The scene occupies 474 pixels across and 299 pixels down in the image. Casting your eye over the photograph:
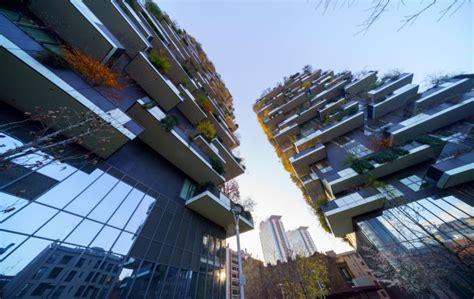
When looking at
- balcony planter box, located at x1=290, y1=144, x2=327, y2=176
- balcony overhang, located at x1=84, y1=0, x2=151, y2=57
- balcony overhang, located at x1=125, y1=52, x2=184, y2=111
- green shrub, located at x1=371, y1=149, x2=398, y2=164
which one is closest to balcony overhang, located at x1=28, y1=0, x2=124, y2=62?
balcony overhang, located at x1=84, y1=0, x2=151, y2=57

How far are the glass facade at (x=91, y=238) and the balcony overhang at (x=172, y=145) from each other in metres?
2.99

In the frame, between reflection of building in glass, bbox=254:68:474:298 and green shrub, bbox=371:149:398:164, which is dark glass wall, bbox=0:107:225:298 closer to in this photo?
reflection of building in glass, bbox=254:68:474:298

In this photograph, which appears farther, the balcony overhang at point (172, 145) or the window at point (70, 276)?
the balcony overhang at point (172, 145)

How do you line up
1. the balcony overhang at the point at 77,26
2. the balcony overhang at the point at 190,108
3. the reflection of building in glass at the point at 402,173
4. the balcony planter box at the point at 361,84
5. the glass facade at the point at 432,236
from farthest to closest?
the balcony planter box at the point at 361,84, the balcony overhang at the point at 190,108, the reflection of building in glass at the point at 402,173, the glass facade at the point at 432,236, the balcony overhang at the point at 77,26

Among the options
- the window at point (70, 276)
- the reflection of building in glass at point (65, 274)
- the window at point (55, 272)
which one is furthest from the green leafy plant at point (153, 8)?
the window at point (70, 276)

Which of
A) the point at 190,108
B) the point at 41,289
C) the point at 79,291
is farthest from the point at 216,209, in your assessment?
the point at 190,108

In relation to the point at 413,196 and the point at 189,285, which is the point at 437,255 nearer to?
the point at 413,196

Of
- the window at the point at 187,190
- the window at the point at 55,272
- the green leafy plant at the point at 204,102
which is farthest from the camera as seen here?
the green leafy plant at the point at 204,102

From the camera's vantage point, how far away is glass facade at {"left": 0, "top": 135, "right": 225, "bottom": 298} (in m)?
4.70

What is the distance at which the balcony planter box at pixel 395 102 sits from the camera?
58.6 ft

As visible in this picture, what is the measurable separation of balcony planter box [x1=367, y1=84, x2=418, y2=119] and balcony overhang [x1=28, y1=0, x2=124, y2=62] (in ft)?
82.7

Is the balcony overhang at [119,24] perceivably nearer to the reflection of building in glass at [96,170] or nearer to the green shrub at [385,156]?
the reflection of building in glass at [96,170]

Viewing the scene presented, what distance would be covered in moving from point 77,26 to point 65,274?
11.5 meters

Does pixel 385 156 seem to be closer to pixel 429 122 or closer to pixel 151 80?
pixel 429 122
